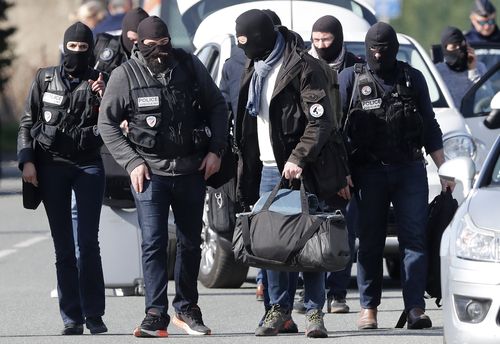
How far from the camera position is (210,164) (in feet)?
33.8

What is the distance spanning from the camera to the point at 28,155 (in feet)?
34.9

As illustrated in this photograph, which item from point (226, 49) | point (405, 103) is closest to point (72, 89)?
point (405, 103)

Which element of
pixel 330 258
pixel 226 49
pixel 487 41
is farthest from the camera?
pixel 487 41

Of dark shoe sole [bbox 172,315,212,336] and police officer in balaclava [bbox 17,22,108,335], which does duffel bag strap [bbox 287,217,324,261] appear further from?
police officer in balaclava [bbox 17,22,108,335]

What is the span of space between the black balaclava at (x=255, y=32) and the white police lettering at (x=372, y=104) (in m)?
0.81

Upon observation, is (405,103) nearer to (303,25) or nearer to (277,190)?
(277,190)

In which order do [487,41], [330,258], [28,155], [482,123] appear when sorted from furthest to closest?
[487,41]
[482,123]
[28,155]
[330,258]

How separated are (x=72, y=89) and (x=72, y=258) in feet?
3.36

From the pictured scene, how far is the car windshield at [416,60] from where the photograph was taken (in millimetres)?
13930

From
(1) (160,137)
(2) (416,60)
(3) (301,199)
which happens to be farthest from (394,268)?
(1) (160,137)

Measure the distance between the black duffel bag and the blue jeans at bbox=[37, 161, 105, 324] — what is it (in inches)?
43.0

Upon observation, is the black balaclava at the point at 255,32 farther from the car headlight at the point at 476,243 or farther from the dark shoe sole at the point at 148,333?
the car headlight at the point at 476,243

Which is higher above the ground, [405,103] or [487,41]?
[405,103]

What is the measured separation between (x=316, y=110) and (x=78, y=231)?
1.70 m
